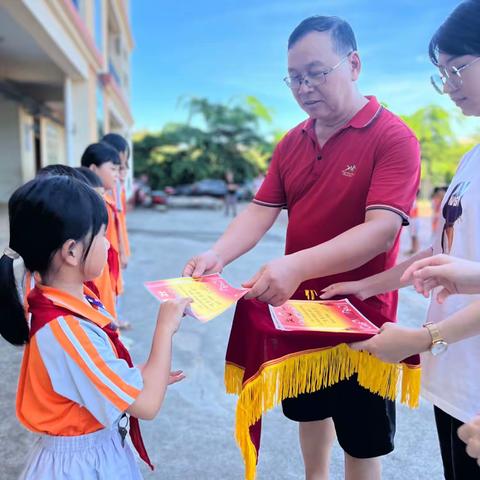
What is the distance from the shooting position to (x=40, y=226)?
3.48 feet

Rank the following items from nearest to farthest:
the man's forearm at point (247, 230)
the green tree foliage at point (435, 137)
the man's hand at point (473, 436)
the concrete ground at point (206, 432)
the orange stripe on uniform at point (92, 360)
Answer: the man's hand at point (473, 436), the orange stripe on uniform at point (92, 360), the man's forearm at point (247, 230), the concrete ground at point (206, 432), the green tree foliage at point (435, 137)

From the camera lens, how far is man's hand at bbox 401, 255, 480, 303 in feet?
3.19

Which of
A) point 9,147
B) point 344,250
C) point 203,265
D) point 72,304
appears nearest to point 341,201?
point 344,250

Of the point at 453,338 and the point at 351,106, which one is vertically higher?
the point at 351,106

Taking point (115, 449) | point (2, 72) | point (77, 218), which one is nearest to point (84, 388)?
point (115, 449)

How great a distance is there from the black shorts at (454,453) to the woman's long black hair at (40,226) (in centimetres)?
106

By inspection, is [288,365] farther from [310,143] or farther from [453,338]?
[310,143]

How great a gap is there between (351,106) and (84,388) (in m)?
1.13

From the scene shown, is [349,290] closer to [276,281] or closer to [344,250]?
[344,250]

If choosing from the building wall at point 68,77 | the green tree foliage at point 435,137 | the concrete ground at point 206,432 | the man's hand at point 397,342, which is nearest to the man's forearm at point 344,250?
the man's hand at point 397,342

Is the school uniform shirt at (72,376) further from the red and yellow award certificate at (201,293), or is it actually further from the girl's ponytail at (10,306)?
the red and yellow award certificate at (201,293)

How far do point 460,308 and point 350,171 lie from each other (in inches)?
20.0

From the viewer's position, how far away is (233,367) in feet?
4.77

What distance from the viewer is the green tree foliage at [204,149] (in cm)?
2311
